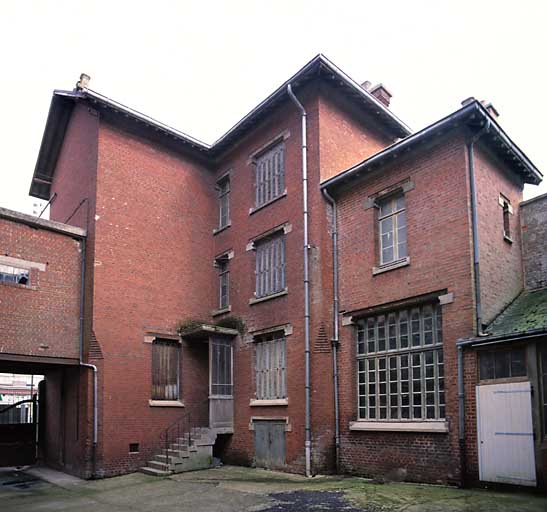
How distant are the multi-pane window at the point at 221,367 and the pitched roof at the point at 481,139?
5873 millimetres

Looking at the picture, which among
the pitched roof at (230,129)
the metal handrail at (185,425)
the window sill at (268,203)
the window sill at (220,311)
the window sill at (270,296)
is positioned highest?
the pitched roof at (230,129)

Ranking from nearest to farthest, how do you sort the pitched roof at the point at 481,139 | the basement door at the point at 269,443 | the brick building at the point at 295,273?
the pitched roof at the point at 481,139 < the brick building at the point at 295,273 < the basement door at the point at 269,443

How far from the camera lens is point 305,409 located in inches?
602

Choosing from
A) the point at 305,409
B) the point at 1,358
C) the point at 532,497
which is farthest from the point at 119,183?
the point at 532,497

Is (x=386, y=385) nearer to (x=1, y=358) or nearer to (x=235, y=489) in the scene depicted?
(x=235, y=489)

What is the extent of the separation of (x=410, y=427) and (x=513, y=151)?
7.03 m

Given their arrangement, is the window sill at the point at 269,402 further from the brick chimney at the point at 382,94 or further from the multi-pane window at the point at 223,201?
the brick chimney at the point at 382,94

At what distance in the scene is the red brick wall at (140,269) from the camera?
16875 mm

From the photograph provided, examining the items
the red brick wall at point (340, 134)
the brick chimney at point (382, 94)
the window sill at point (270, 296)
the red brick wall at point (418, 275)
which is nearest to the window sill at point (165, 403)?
the window sill at point (270, 296)

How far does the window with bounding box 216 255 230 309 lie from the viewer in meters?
19.8

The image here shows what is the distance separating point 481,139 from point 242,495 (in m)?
9.60

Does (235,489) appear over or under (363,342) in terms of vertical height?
under

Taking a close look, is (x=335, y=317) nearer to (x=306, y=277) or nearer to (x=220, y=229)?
(x=306, y=277)

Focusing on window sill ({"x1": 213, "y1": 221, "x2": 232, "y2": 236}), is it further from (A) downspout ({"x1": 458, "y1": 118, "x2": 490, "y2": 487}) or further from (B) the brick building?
(A) downspout ({"x1": 458, "y1": 118, "x2": 490, "y2": 487})
